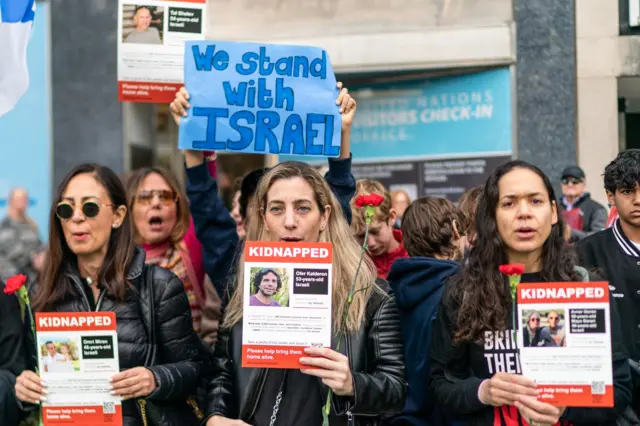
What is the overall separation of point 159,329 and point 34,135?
900 centimetres

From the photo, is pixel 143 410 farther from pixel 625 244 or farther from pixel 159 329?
pixel 625 244

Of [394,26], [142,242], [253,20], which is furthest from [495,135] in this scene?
[142,242]

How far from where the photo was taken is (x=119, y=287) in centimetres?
432

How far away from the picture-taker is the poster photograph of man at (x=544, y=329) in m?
3.53

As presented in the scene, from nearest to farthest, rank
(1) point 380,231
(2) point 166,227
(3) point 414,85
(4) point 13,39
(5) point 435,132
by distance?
(4) point 13,39
(2) point 166,227
(1) point 380,231
(5) point 435,132
(3) point 414,85

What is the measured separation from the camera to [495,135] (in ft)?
36.9

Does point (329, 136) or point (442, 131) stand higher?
point (442, 131)

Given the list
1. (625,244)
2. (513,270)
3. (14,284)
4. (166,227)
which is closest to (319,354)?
(513,270)

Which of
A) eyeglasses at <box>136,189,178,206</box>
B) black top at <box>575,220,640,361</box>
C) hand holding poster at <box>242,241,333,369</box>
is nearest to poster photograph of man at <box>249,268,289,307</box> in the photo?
hand holding poster at <box>242,241,333,369</box>

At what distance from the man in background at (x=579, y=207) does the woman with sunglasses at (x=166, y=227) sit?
4339mm

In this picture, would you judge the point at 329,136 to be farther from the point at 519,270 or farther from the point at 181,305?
the point at 519,270

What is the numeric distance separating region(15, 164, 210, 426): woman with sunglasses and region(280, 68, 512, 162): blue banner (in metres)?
7.34

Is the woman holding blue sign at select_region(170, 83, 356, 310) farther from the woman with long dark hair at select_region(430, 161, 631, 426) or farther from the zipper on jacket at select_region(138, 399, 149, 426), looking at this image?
the woman with long dark hair at select_region(430, 161, 631, 426)

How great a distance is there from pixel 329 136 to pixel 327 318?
1211mm
